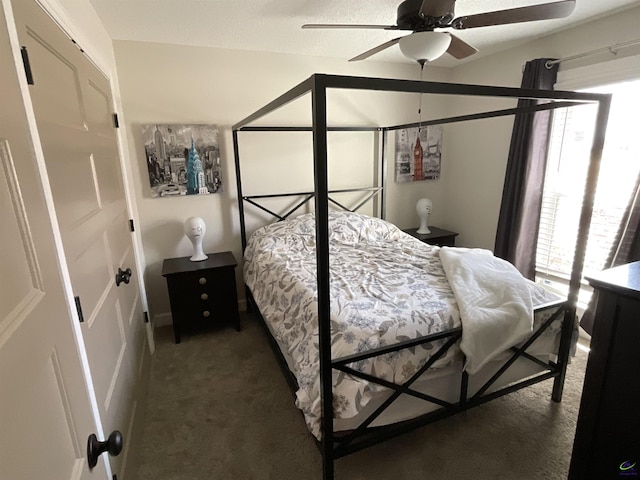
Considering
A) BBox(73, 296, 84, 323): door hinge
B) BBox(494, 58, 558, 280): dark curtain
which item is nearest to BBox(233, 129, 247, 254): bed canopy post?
BBox(73, 296, 84, 323): door hinge

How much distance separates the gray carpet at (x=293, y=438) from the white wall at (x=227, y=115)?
1.19 meters

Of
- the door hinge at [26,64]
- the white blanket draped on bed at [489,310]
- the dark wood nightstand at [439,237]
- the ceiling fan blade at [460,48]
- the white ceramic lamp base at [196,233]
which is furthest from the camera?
the dark wood nightstand at [439,237]

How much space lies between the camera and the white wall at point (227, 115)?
2.72 metres

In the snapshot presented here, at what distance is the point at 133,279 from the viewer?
234cm

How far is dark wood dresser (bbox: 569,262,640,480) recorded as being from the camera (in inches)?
38.4

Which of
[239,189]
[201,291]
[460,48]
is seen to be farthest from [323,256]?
[239,189]

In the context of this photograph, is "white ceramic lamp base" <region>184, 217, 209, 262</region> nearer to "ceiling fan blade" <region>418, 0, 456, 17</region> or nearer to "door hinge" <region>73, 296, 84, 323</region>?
"door hinge" <region>73, 296, 84, 323</region>

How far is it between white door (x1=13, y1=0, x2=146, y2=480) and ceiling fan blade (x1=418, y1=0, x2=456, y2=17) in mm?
1467

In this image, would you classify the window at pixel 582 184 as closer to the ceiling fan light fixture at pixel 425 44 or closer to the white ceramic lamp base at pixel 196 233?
the ceiling fan light fixture at pixel 425 44

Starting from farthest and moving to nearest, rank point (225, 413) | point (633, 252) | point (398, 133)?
point (398, 133), point (633, 252), point (225, 413)

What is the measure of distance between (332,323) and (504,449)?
110 cm

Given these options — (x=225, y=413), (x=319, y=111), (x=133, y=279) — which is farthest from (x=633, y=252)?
(x=133, y=279)

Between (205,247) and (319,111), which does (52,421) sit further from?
(205,247)

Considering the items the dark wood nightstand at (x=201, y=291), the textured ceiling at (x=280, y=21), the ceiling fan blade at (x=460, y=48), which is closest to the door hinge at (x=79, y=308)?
the dark wood nightstand at (x=201, y=291)
